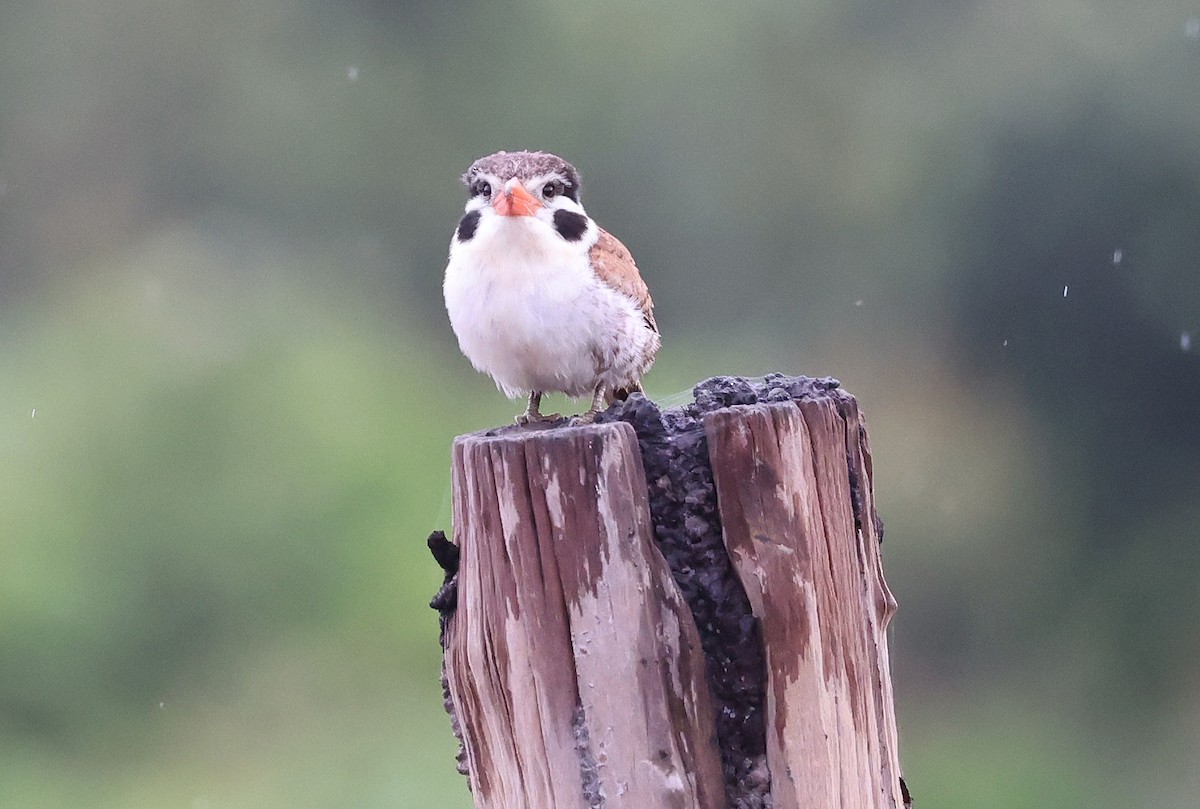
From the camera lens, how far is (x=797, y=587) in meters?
1.85

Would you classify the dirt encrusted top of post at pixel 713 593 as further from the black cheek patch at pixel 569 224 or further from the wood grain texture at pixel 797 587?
the black cheek patch at pixel 569 224

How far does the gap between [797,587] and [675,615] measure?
0.53 ft

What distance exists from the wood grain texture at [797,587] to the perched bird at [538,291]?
753mm

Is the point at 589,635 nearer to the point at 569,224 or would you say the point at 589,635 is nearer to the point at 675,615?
the point at 675,615

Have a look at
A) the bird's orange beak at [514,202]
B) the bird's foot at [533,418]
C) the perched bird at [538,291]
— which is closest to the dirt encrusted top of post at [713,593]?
the bird's foot at [533,418]

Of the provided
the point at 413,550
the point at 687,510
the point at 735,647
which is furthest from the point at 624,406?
the point at 413,550

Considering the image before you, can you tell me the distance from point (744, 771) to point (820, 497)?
368mm

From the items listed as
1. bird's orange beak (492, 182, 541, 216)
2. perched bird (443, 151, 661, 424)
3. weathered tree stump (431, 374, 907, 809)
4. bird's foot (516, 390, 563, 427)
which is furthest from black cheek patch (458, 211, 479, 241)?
weathered tree stump (431, 374, 907, 809)

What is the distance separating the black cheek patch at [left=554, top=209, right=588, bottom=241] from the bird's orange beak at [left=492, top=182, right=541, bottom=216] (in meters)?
0.09

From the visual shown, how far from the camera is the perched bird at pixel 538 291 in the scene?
2604 millimetres

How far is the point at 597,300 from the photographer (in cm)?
265

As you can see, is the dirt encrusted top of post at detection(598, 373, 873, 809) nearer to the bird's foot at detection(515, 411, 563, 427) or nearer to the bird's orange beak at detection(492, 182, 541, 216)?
the bird's foot at detection(515, 411, 563, 427)

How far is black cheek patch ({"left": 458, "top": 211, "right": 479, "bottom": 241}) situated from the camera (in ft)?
8.92

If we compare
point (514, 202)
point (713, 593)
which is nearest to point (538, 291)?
point (514, 202)
